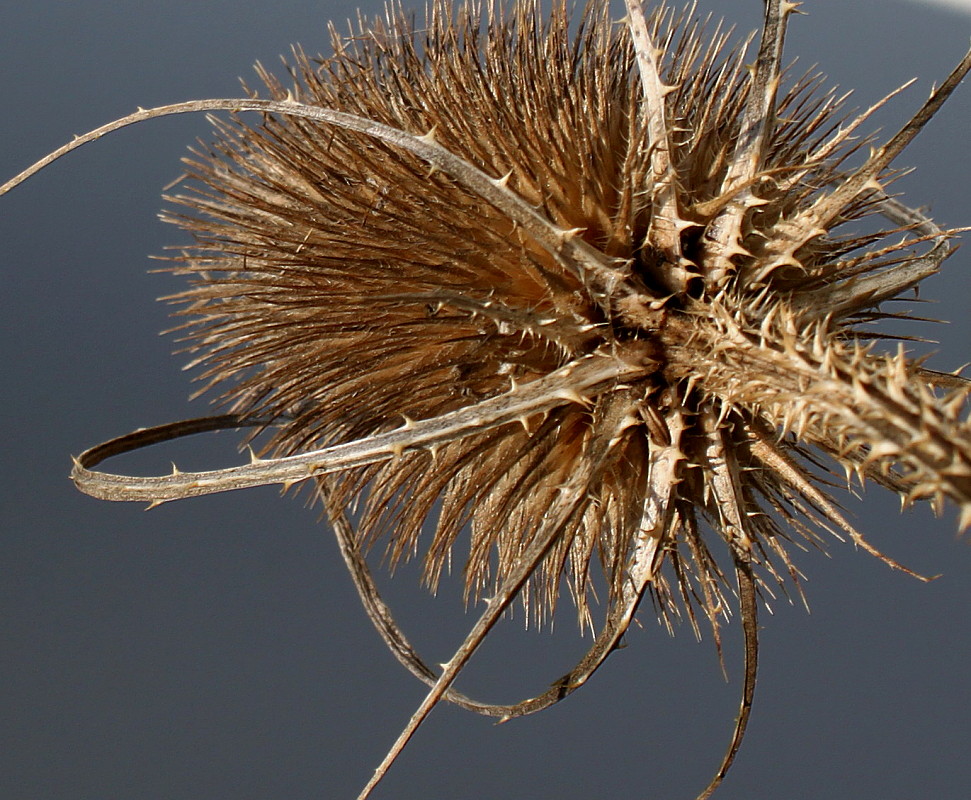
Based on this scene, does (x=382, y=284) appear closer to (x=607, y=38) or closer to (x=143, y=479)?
(x=143, y=479)

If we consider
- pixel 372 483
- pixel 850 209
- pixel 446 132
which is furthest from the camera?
pixel 372 483

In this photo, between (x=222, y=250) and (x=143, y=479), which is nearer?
(x=143, y=479)

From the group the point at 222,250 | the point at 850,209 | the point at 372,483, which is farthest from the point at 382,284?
the point at 850,209

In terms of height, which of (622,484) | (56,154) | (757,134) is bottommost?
(622,484)

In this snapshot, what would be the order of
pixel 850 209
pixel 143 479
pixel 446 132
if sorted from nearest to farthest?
1. pixel 143 479
2. pixel 446 132
3. pixel 850 209

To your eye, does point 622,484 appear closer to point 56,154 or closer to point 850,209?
point 850,209

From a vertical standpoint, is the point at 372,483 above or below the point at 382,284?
below

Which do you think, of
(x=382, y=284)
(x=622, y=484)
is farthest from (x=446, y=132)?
(x=622, y=484)
